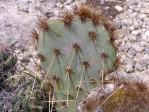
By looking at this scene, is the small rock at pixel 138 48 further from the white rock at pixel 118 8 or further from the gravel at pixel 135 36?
the white rock at pixel 118 8

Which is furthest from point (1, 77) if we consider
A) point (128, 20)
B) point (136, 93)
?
point (128, 20)

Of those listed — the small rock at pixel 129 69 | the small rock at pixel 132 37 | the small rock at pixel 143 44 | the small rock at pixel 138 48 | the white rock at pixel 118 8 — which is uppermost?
the white rock at pixel 118 8

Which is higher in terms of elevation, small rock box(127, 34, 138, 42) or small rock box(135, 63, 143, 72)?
small rock box(127, 34, 138, 42)

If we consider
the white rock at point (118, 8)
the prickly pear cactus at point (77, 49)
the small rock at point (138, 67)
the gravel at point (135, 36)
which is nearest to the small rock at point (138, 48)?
the gravel at point (135, 36)

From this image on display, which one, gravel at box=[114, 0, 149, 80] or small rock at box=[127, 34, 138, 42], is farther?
small rock at box=[127, 34, 138, 42]

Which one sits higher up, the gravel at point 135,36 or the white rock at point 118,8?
the white rock at point 118,8

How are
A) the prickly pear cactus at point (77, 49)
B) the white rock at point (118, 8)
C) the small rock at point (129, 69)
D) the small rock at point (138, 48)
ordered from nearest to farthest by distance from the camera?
the prickly pear cactus at point (77, 49) → the small rock at point (129, 69) → the small rock at point (138, 48) → the white rock at point (118, 8)

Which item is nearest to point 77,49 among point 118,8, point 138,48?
point 138,48

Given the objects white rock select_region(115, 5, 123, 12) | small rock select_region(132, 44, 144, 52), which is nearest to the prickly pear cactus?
small rock select_region(132, 44, 144, 52)

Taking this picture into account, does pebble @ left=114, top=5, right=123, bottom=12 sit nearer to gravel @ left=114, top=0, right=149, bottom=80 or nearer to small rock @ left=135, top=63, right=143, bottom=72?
gravel @ left=114, top=0, right=149, bottom=80
